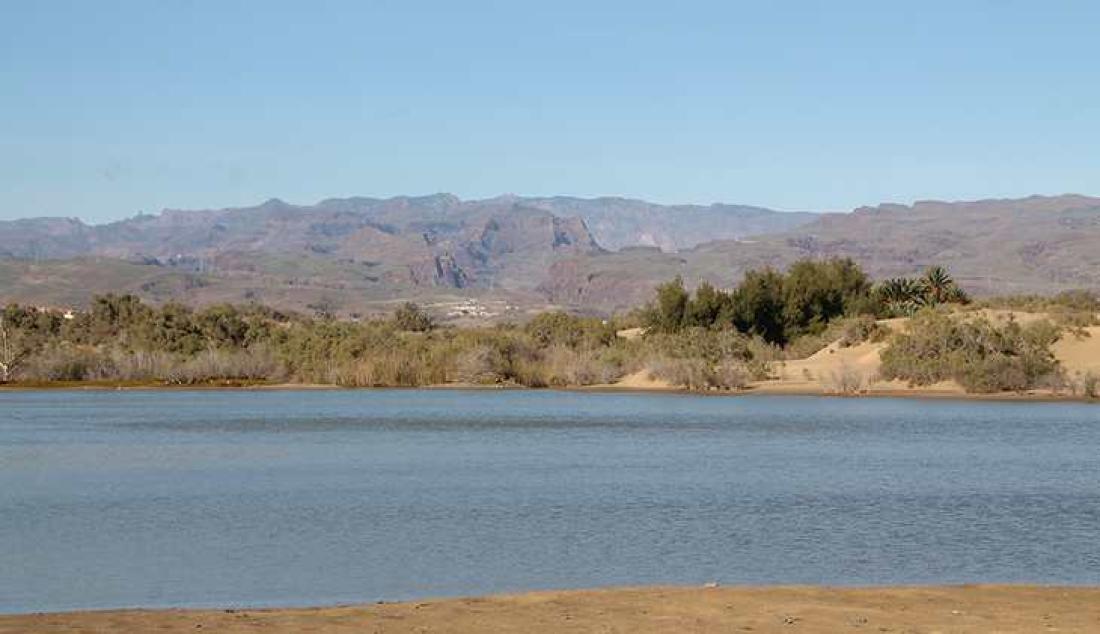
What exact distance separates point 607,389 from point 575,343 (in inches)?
687

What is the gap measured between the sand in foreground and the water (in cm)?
229

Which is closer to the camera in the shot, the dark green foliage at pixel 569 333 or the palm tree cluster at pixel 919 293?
the palm tree cluster at pixel 919 293

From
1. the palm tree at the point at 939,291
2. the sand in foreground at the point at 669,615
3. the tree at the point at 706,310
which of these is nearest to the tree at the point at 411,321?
the tree at the point at 706,310

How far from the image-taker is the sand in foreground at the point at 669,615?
1916 cm

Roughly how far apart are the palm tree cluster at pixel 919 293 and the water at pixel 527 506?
1862 inches

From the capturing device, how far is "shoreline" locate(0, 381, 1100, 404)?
9012 centimetres

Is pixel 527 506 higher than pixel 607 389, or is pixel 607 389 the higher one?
pixel 527 506

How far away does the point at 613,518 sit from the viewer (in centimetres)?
3338

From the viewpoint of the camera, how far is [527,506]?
119 ft

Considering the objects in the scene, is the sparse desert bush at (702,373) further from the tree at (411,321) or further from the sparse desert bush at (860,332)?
the tree at (411,321)

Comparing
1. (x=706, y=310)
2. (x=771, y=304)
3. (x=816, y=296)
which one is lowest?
(x=706, y=310)

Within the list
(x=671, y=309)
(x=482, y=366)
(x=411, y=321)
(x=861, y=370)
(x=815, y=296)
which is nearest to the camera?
(x=861, y=370)

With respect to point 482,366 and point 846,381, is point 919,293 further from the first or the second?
point 482,366

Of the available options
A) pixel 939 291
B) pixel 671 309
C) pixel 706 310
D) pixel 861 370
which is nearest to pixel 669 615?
pixel 861 370
